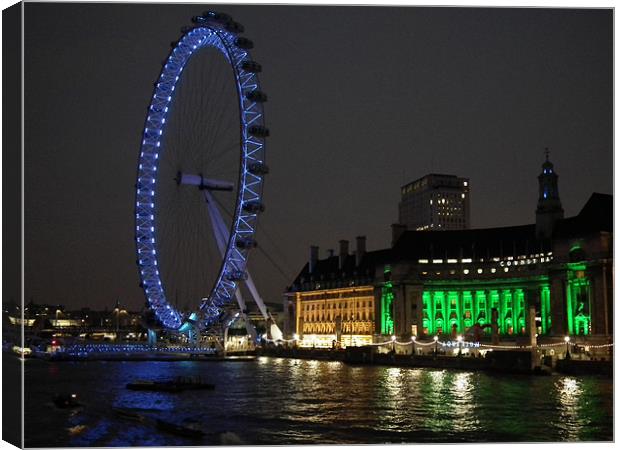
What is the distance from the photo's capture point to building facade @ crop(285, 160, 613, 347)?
69625 mm

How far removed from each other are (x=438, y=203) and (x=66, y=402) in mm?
108225

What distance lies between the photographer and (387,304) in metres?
89.6

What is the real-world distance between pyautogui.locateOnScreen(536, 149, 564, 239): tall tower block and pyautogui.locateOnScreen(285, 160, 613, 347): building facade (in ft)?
0.31

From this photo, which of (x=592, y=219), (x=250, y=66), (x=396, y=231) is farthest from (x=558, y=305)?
(x=250, y=66)

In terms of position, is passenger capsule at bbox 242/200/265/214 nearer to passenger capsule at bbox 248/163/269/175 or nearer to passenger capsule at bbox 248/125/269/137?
passenger capsule at bbox 248/163/269/175

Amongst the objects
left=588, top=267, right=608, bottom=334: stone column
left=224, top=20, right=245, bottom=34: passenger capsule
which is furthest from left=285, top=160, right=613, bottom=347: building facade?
left=224, top=20, right=245, bottom=34: passenger capsule

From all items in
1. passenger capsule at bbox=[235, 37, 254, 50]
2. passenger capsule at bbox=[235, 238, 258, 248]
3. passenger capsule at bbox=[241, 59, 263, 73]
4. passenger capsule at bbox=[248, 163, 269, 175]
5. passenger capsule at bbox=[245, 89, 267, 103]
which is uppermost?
passenger capsule at bbox=[235, 37, 254, 50]

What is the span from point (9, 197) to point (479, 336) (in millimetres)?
60608

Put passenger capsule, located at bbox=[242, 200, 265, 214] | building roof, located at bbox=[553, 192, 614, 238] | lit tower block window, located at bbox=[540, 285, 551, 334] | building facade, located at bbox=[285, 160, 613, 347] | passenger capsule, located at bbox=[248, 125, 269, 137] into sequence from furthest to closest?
1. lit tower block window, located at bbox=[540, 285, 551, 334]
2. building facade, located at bbox=[285, 160, 613, 347]
3. building roof, located at bbox=[553, 192, 614, 238]
4. passenger capsule, located at bbox=[242, 200, 265, 214]
5. passenger capsule, located at bbox=[248, 125, 269, 137]

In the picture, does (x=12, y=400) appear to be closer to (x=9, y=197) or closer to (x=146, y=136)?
(x=9, y=197)

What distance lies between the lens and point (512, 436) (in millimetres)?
26859

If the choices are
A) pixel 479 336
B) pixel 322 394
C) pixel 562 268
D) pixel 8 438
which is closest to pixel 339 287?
pixel 479 336

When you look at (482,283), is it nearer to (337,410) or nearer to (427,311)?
(427,311)

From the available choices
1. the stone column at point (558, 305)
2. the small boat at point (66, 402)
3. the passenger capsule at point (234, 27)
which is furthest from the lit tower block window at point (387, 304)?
the small boat at point (66, 402)
